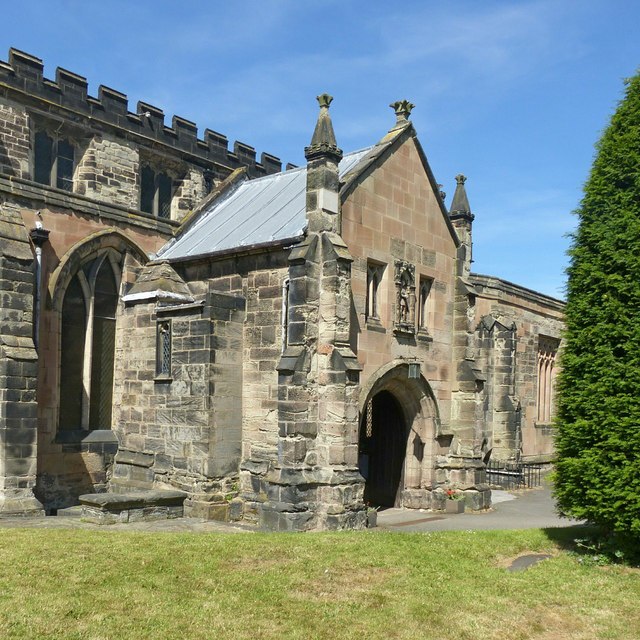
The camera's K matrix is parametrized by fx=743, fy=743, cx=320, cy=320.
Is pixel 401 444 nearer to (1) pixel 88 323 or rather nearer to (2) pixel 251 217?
(2) pixel 251 217

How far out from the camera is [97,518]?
46.5 ft

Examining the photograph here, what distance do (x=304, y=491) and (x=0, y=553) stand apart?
227 inches

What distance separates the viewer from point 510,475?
79.4 feet

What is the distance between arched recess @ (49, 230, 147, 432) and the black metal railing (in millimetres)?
12821

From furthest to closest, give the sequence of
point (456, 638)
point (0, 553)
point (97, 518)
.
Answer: point (97, 518), point (0, 553), point (456, 638)

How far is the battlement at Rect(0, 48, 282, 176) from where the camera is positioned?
63.9ft

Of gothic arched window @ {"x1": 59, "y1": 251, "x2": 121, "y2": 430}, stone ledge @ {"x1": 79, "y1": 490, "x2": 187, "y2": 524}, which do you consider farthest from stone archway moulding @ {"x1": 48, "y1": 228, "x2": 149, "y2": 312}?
stone ledge @ {"x1": 79, "y1": 490, "x2": 187, "y2": 524}

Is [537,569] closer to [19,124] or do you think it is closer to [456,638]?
[456,638]

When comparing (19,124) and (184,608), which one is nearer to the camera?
(184,608)

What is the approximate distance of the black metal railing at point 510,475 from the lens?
79.6 ft

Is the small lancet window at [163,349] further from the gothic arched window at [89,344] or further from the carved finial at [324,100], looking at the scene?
the carved finial at [324,100]

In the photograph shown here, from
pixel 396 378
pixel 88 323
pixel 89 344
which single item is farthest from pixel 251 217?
pixel 396 378

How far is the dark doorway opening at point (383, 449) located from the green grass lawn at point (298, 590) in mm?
6667

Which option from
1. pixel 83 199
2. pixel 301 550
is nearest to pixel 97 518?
pixel 301 550
